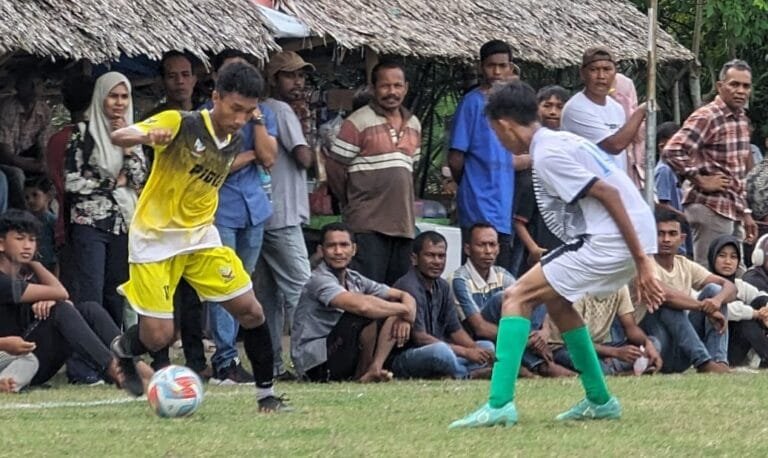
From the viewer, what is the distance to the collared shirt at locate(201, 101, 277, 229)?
41.0 feet

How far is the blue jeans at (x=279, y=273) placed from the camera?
1306cm

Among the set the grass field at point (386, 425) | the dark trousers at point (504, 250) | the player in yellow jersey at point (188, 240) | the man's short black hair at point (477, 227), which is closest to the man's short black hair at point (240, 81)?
the player in yellow jersey at point (188, 240)

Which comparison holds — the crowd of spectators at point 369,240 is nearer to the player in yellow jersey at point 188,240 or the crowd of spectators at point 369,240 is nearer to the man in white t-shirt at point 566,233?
the player in yellow jersey at point 188,240

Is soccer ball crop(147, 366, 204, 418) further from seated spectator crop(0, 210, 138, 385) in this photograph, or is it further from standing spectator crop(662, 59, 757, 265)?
standing spectator crop(662, 59, 757, 265)

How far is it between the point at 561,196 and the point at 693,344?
484 centimetres

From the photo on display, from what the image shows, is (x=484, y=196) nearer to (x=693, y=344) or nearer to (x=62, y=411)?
(x=693, y=344)

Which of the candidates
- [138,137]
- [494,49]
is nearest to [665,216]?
[494,49]

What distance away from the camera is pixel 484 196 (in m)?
14.1

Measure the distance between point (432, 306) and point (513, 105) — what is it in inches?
174

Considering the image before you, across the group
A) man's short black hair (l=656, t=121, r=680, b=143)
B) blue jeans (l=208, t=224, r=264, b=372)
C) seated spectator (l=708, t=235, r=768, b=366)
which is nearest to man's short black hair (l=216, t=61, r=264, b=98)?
blue jeans (l=208, t=224, r=264, b=372)

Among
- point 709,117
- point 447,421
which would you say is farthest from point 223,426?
point 709,117

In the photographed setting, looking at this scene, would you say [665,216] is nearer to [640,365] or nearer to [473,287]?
[640,365]

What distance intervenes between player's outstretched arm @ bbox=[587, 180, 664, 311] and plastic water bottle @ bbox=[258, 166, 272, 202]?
14.0 feet

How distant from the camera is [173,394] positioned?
954cm
